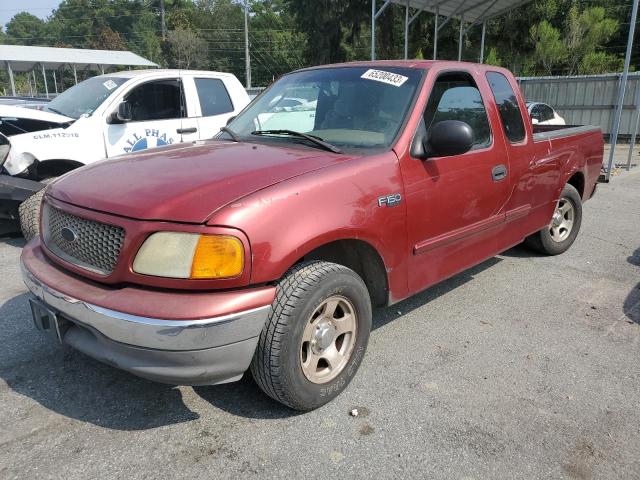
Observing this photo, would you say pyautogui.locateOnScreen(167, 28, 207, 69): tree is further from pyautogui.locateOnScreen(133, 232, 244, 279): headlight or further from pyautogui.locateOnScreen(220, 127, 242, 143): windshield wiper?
pyautogui.locateOnScreen(133, 232, 244, 279): headlight

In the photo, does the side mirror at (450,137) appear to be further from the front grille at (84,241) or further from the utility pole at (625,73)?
the utility pole at (625,73)

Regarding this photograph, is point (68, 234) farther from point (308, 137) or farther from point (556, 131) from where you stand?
point (556, 131)

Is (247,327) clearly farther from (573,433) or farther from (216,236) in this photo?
(573,433)

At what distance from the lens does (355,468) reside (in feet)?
7.88

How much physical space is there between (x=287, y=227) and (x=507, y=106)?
2601mm

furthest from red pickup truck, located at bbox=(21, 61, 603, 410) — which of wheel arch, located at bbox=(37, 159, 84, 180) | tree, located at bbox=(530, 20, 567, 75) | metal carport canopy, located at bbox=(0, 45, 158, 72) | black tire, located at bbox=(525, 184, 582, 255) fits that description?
metal carport canopy, located at bbox=(0, 45, 158, 72)

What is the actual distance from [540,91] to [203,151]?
19320 mm

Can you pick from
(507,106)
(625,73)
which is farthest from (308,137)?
(625,73)

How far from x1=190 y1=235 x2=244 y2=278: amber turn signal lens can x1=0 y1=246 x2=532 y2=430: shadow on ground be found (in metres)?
0.92

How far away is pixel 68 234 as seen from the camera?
2.69 meters

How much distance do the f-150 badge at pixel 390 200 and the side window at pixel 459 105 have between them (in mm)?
593

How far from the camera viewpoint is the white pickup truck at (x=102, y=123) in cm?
555

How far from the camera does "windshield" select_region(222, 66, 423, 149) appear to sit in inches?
130

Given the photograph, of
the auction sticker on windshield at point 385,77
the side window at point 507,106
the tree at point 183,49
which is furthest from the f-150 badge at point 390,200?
the tree at point 183,49
